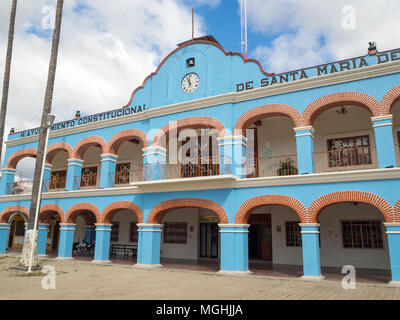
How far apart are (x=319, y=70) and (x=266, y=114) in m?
2.20

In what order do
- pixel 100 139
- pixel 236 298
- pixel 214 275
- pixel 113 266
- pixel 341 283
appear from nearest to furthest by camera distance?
pixel 236 298
pixel 341 283
pixel 214 275
pixel 113 266
pixel 100 139

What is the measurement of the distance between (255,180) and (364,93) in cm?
426

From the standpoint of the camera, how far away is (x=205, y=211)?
53.9ft

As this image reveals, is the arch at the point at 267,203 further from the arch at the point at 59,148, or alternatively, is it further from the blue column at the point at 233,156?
the arch at the point at 59,148

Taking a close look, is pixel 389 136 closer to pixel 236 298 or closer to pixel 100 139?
pixel 236 298

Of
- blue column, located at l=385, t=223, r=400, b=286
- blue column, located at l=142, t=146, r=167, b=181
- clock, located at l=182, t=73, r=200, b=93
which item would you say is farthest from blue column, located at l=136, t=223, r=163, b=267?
blue column, located at l=385, t=223, r=400, b=286

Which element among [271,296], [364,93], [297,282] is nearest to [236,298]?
[271,296]

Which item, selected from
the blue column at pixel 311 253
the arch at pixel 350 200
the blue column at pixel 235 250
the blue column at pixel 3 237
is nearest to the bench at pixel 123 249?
the blue column at pixel 3 237

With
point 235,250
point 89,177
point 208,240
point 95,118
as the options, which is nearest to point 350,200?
point 235,250

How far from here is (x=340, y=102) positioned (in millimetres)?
10758

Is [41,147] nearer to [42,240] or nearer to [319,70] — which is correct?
[42,240]

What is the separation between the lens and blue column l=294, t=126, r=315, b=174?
10828 mm

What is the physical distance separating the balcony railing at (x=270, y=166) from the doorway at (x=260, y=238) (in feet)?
7.95

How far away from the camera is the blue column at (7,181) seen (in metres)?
18.1
